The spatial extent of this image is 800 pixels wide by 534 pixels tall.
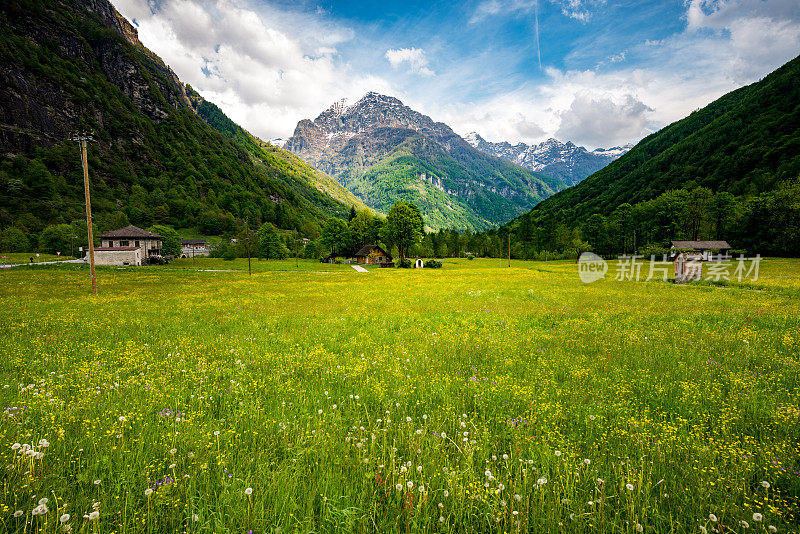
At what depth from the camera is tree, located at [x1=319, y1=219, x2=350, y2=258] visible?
10803cm

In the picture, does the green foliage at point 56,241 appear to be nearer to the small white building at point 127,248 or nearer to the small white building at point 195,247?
the small white building at point 127,248

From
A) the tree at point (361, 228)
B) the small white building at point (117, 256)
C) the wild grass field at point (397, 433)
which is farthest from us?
the tree at point (361, 228)

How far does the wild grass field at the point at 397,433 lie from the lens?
3186 millimetres

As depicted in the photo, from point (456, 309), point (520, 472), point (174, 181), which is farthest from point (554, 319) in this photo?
point (174, 181)

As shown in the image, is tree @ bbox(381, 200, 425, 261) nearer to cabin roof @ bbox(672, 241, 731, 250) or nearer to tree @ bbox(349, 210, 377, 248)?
tree @ bbox(349, 210, 377, 248)

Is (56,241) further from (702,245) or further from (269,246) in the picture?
(702,245)

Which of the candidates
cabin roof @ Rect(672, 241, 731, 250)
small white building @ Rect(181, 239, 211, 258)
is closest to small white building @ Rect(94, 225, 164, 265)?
small white building @ Rect(181, 239, 211, 258)

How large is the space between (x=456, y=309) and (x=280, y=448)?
14.8m

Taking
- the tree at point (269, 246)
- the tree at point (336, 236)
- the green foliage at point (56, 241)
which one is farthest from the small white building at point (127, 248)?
the tree at point (336, 236)

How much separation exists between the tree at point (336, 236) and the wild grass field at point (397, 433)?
98.0 m

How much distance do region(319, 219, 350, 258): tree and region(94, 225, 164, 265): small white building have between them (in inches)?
2043

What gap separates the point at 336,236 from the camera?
10925 cm

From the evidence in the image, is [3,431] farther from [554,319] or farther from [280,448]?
[554,319]

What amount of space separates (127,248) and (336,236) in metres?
60.2
